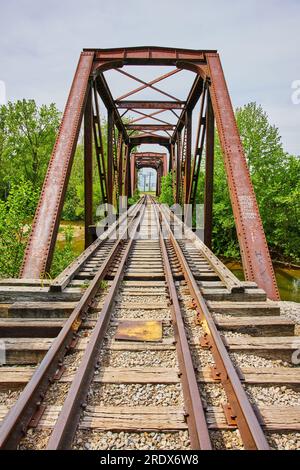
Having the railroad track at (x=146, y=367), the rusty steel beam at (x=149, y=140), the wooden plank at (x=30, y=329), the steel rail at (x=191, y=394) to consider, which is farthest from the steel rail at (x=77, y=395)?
the rusty steel beam at (x=149, y=140)

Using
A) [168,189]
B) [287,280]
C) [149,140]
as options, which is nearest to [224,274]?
[287,280]

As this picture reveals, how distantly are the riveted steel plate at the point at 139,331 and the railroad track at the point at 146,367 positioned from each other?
11 mm

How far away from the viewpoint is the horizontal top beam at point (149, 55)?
27.6 ft

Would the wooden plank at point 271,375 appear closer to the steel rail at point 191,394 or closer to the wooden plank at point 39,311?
the steel rail at point 191,394

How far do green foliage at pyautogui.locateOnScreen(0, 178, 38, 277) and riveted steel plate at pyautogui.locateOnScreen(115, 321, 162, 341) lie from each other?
4871mm

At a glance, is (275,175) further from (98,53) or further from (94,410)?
(94,410)

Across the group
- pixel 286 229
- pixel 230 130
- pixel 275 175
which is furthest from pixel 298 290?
pixel 230 130

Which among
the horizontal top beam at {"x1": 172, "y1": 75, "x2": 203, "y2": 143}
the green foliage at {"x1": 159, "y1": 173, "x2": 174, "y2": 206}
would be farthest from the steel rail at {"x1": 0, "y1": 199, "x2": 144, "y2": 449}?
the green foliage at {"x1": 159, "y1": 173, "x2": 174, "y2": 206}

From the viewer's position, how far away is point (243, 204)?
537 cm

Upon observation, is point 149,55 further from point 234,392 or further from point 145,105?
point 234,392

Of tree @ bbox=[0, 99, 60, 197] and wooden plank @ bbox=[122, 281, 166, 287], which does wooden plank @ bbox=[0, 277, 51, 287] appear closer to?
wooden plank @ bbox=[122, 281, 166, 287]

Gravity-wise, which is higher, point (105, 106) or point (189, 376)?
point (105, 106)

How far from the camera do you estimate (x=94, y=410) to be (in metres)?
2.13

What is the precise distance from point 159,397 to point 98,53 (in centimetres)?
888
